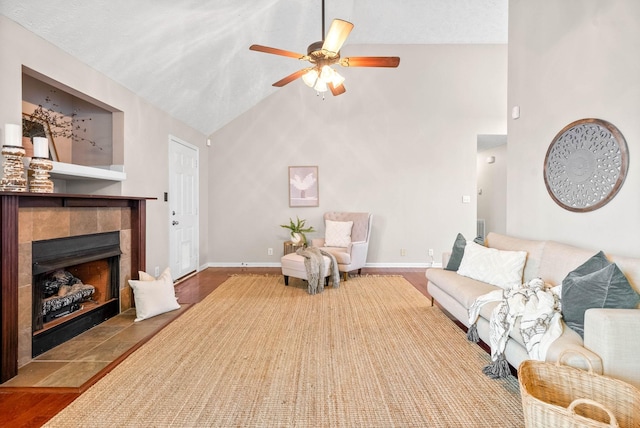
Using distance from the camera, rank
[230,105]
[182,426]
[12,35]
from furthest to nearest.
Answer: [230,105], [12,35], [182,426]

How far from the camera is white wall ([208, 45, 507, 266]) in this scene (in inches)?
204

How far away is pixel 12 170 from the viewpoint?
196 centimetres

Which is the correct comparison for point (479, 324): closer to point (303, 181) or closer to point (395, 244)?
point (395, 244)

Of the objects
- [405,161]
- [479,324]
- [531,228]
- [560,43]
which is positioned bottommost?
[479,324]

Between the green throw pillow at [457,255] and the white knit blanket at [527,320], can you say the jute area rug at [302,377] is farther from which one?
the green throw pillow at [457,255]

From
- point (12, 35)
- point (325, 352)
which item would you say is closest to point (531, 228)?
point (325, 352)

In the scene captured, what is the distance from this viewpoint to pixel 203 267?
5.21m

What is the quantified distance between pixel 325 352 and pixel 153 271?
2.57 metres

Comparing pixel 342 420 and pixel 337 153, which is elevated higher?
pixel 337 153

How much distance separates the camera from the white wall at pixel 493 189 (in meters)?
5.94

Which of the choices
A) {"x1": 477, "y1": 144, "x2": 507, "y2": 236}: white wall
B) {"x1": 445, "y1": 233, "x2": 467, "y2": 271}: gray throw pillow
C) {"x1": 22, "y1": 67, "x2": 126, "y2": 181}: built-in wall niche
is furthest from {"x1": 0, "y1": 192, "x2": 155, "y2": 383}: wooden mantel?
{"x1": 477, "y1": 144, "x2": 507, "y2": 236}: white wall

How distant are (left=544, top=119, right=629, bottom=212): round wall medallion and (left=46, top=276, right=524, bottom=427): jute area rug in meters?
1.42

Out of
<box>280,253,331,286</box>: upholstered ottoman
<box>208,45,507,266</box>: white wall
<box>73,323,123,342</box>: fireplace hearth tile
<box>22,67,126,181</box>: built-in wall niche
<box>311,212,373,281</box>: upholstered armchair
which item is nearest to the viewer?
<box>73,323,123,342</box>: fireplace hearth tile

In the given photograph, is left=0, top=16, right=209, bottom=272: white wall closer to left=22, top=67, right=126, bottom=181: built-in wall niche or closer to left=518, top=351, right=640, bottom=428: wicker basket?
left=22, top=67, right=126, bottom=181: built-in wall niche
